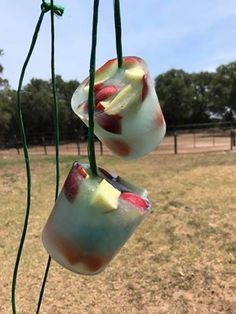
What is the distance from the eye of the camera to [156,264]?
14.2 ft

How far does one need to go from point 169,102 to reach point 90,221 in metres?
34.0

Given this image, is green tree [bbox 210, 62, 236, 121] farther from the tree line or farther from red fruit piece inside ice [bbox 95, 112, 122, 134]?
red fruit piece inside ice [bbox 95, 112, 122, 134]

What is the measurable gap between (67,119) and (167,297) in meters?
26.4

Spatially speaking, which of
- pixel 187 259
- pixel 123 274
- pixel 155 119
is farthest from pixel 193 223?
pixel 155 119

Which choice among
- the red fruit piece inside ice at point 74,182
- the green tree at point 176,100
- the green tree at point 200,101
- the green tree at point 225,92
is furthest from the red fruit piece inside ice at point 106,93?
the green tree at point 200,101

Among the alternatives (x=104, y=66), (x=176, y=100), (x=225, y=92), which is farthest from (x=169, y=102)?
(x=104, y=66)

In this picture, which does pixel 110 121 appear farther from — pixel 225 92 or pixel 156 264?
pixel 225 92

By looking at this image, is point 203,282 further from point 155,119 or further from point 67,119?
point 67,119

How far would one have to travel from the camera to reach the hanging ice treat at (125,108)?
1.03 m

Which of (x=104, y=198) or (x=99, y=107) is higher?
(x=99, y=107)

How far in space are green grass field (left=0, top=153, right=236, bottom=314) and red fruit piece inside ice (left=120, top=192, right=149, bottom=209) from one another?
275cm

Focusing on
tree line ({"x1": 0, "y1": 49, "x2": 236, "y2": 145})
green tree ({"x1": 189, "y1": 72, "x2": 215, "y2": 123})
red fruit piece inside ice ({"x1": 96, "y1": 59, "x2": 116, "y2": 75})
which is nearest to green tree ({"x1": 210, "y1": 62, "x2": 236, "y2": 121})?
tree line ({"x1": 0, "y1": 49, "x2": 236, "y2": 145})

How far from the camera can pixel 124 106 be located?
102 cm

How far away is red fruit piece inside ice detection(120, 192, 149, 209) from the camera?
3.22 feet
